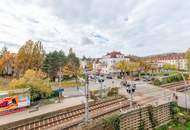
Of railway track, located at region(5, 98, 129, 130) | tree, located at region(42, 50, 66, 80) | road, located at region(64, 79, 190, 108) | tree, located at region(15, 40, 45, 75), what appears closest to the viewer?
railway track, located at region(5, 98, 129, 130)

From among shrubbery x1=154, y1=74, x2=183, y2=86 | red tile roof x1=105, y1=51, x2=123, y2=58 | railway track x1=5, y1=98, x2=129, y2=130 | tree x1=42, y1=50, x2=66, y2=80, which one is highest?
red tile roof x1=105, y1=51, x2=123, y2=58

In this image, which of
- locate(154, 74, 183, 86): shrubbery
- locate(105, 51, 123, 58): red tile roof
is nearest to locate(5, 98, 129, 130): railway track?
locate(154, 74, 183, 86): shrubbery

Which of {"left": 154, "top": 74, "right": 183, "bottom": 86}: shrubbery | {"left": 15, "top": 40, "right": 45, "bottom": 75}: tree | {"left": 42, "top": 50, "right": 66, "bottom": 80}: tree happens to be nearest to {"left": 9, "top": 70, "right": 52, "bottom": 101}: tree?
{"left": 15, "top": 40, "right": 45, "bottom": 75}: tree

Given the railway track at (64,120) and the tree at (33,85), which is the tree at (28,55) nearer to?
the tree at (33,85)

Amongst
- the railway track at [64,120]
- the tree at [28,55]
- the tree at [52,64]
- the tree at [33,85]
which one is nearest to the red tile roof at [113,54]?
the tree at [52,64]

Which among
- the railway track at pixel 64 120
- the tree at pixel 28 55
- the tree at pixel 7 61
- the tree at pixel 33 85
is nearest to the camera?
the railway track at pixel 64 120

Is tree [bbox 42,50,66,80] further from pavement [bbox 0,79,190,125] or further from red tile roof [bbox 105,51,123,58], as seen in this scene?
red tile roof [bbox 105,51,123,58]

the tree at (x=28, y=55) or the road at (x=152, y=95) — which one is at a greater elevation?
the tree at (x=28, y=55)

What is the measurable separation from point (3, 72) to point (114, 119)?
A: 199 ft

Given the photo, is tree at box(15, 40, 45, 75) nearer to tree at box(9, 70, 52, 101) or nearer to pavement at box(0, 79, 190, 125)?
pavement at box(0, 79, 190, 125)

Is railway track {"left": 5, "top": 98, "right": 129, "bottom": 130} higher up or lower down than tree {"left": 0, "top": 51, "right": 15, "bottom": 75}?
lower down

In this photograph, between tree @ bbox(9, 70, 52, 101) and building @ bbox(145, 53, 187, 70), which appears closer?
tree @ bbox(9, 70, 52, 101)

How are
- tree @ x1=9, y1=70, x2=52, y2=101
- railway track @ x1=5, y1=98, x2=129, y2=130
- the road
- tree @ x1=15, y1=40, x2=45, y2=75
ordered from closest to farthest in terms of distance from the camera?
railway track @ x1=5, y1=98, x2=129, y2=130, the road, tree @ x1=9, y1=70, x2=52, y2=101, tree @ x1=15, y1=40, x2=45, y2=75

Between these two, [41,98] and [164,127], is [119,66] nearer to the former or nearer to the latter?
[41,98]
